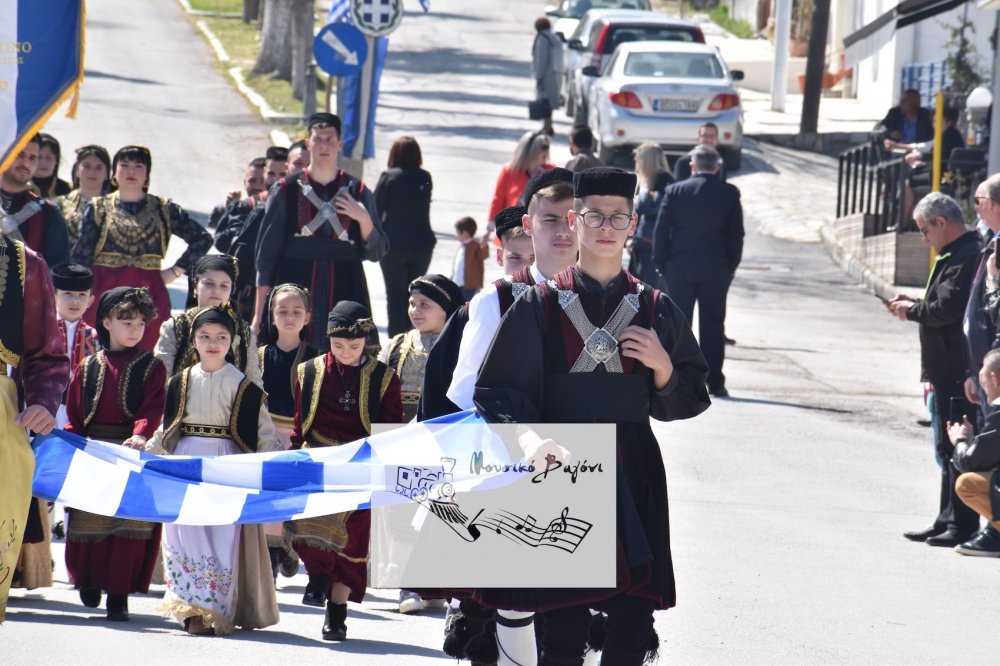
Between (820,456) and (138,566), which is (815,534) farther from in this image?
(138,566)

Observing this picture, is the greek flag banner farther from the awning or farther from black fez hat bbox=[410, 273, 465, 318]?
the awning

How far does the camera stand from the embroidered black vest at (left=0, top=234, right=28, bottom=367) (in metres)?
5.82

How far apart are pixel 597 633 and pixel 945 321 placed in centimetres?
452

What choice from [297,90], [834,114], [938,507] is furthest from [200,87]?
[938,507]

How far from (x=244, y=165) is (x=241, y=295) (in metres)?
14.4

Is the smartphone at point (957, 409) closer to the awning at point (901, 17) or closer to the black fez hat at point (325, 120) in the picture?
the black fez hat at point (325, 120)

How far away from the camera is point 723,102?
81.3 feet

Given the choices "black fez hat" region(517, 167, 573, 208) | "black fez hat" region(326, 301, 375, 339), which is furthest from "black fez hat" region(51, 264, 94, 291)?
"black fez hat" region(517, 167, 573, 208)

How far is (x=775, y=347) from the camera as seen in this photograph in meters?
16.9

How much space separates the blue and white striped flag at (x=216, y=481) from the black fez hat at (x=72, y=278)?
2050mm

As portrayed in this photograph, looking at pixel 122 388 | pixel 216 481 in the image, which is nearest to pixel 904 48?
pixel 122 388

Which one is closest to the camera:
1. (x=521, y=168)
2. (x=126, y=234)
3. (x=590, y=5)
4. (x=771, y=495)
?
(x=126, y=234)

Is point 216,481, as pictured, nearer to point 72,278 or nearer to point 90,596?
point 90,596

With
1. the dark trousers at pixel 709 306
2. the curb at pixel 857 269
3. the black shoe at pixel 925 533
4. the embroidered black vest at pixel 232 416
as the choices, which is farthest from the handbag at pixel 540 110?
the embroidered black vest at pixel 232 416
